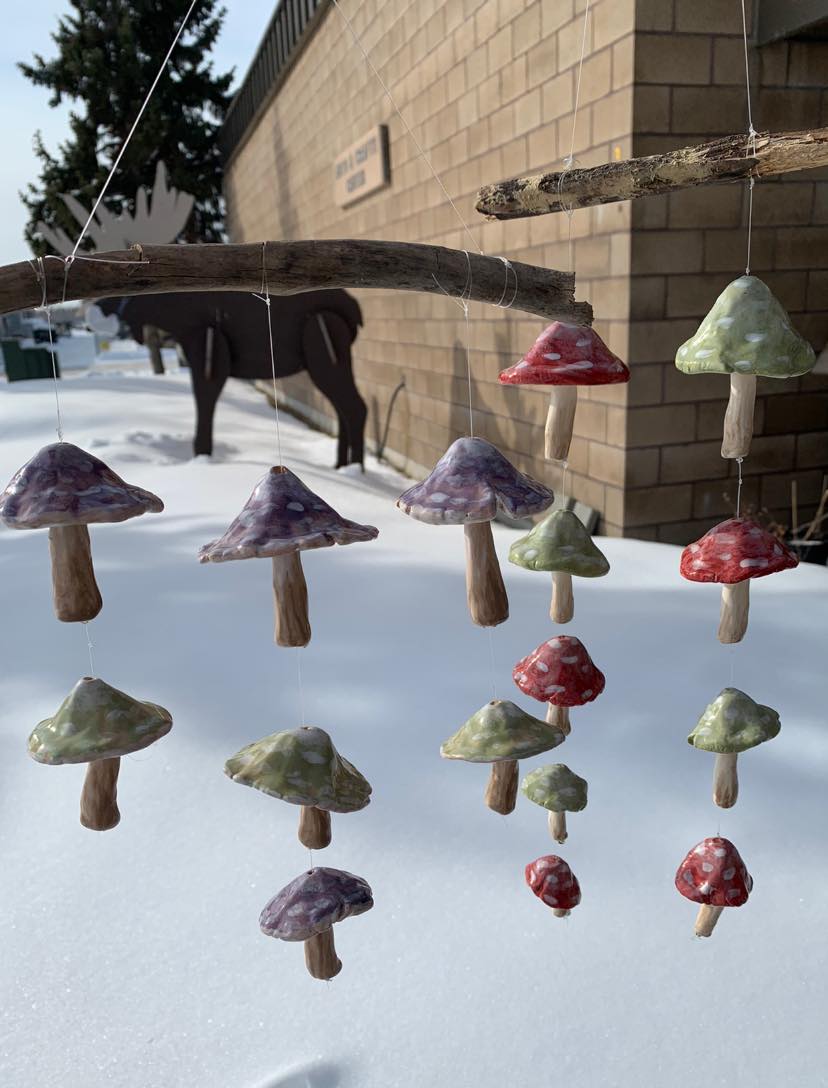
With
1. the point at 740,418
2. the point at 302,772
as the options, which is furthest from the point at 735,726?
the point at 302,772

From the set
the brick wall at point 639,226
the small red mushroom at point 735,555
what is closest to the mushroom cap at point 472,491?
the small red mushroom at point 735,555

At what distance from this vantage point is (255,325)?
8.14 meters

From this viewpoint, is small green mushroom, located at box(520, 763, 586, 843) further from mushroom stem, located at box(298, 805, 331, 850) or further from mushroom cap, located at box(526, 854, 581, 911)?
mushroom stem, located at box(298, 805, 331, 850)

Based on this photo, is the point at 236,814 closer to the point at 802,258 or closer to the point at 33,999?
the point at 33,999

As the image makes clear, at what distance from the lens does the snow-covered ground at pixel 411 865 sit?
195cm

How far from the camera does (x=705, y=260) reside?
4.52 metres

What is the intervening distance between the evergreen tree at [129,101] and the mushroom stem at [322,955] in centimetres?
1884

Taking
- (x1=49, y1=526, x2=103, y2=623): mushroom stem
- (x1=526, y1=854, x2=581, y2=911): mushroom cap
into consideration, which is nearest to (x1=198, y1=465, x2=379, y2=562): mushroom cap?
(x1=49, y1=526, x2=103, y2=623): mushroom stem

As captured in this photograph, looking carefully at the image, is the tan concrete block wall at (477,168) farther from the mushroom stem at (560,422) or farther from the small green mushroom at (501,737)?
the small green mushroom at (501,737)

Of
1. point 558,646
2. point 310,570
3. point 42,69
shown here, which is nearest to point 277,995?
point 558,646

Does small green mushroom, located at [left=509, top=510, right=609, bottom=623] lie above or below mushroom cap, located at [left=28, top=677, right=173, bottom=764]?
above

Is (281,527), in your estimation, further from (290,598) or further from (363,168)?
(363,168)

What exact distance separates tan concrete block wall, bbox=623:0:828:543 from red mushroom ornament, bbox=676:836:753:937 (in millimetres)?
3216

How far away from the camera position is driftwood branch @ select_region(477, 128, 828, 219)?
1.38 meters
